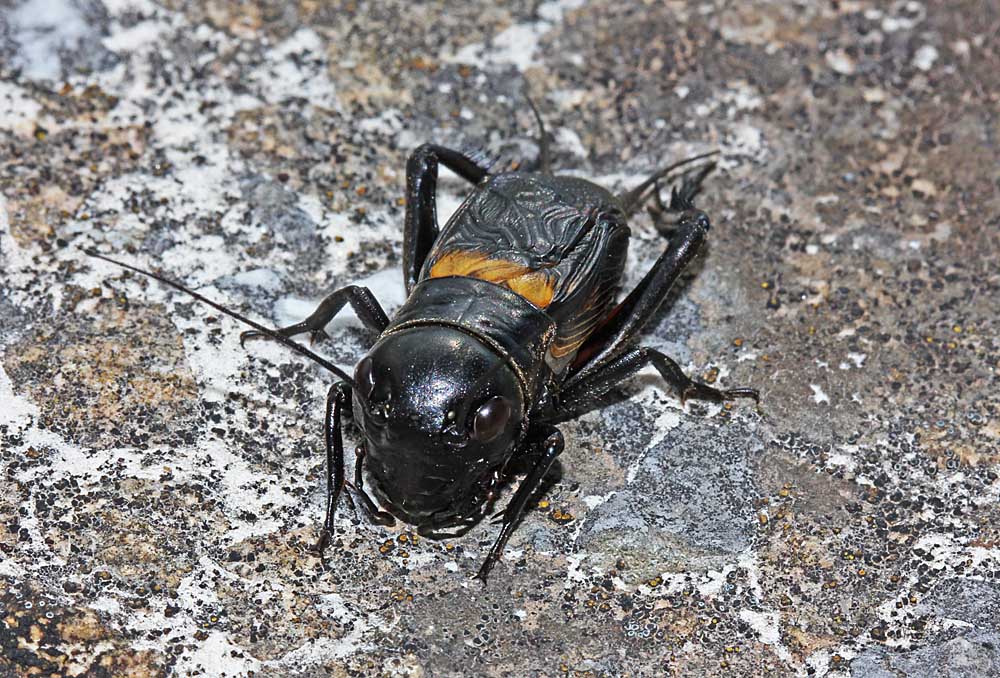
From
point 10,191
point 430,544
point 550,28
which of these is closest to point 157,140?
point 10,191

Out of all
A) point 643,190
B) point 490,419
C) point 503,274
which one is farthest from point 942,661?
point 643,190

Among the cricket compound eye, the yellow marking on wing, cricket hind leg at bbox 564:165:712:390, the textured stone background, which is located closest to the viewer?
the cricket compound eye

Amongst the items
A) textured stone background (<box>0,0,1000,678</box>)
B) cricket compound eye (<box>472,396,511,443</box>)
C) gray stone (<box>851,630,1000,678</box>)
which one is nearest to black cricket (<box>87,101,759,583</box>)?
cricket compound eye (<box>472,396,511,443</box>)

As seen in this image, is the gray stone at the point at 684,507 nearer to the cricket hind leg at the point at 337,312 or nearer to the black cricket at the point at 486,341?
the black cricket at the point at 486,341

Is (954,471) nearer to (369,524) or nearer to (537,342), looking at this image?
(537,342)

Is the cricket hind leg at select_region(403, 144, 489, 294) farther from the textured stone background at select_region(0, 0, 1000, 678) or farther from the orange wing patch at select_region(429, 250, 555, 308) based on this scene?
the orange wing patch at select_region(429, 250, 555, 308)

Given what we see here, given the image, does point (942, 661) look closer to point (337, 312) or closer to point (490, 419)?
point (490, 419)
